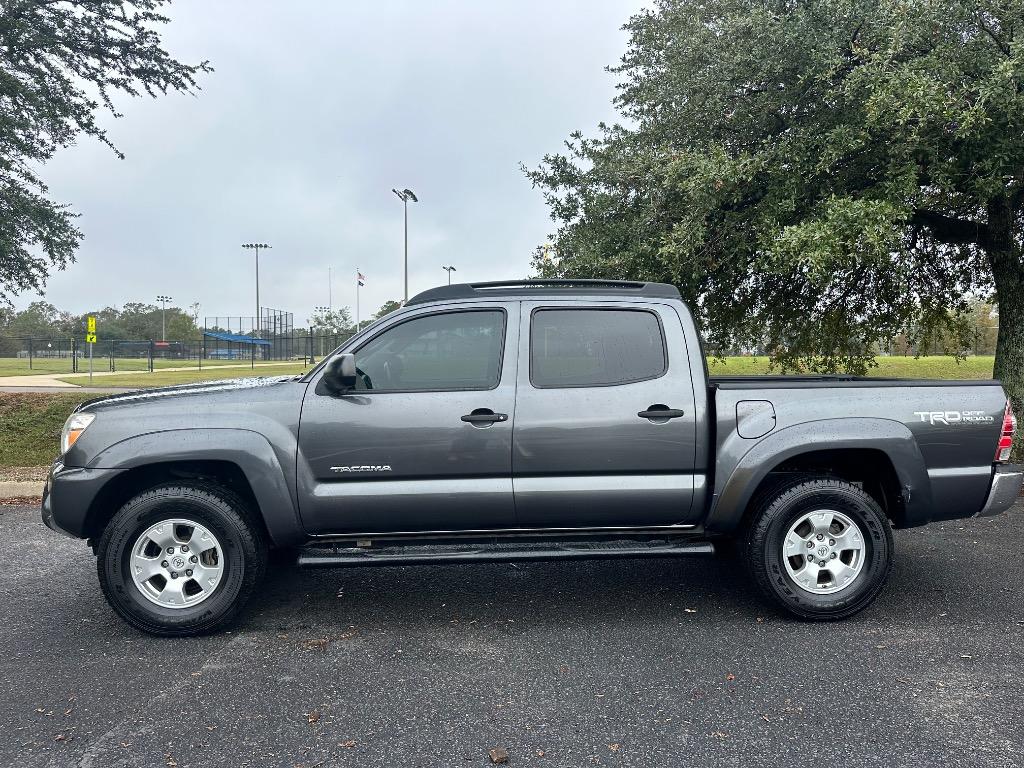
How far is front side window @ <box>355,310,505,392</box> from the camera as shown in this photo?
13.6 ft

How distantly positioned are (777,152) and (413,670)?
672 cm

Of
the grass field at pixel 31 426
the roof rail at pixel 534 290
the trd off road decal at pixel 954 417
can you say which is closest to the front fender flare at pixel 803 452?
the trd off road decal at pixel 954 417

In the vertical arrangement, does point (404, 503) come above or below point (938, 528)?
above

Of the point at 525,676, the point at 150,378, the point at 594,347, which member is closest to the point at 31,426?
the point at 594,347

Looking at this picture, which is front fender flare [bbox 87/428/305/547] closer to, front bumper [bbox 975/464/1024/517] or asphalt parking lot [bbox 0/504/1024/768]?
asphalt parking lot [bbox 0/504/1024/768]

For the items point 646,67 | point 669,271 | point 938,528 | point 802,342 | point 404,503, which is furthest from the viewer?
point 646,67

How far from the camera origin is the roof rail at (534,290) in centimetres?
436

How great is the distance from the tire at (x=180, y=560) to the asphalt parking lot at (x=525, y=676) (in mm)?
160

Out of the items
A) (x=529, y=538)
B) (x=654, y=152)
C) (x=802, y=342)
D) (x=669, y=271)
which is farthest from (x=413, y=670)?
(x=802, y=342)

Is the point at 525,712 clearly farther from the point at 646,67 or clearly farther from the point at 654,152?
the point at 646,67

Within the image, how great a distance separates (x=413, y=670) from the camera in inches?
139

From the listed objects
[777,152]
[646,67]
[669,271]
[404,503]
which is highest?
[646,67]

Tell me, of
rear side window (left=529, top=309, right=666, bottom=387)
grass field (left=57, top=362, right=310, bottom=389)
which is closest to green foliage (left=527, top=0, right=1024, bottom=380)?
rear side window (left=529, top=309, right=666, bottom=387)

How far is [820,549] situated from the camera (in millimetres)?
4156
